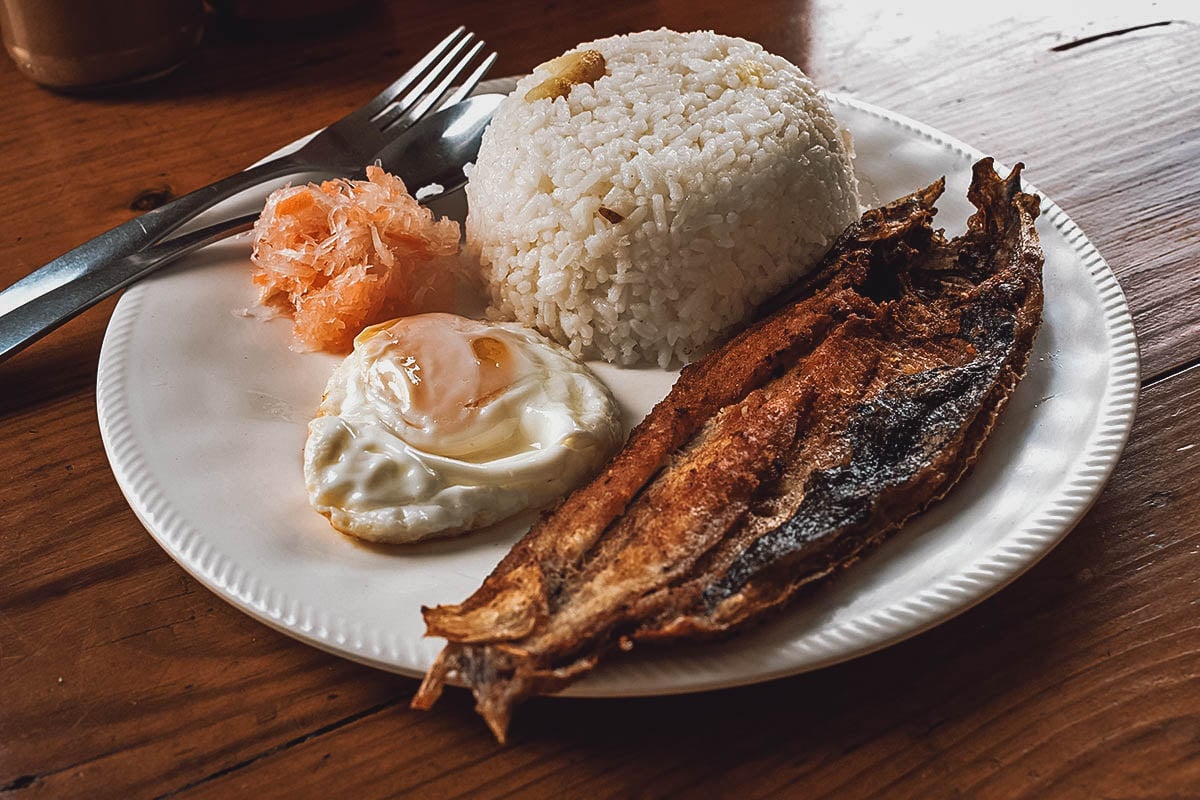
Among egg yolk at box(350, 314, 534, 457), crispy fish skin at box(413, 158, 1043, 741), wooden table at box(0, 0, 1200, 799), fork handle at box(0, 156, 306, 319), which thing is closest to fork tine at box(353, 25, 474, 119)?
fork handle at box(0, 156, 306, 319)

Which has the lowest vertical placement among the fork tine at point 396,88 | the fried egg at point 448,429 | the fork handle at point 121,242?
the fried egg at point 448,429

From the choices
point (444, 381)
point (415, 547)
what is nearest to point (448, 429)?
point (444, 381)

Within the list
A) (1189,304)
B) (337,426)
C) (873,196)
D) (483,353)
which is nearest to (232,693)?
(337,426)

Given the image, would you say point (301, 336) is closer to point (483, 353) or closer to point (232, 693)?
point (483, 353)

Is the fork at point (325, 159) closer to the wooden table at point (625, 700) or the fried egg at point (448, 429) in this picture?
the wooden table at point (625, 700)

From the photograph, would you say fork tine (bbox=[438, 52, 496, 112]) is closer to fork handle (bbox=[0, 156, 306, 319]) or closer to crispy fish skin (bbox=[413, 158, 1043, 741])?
fork handle (bbox=[0, 156, 306, 319])

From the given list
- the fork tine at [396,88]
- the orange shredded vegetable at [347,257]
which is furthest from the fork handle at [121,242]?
the fork tine at [396,88]

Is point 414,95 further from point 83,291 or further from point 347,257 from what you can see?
point 83,291
